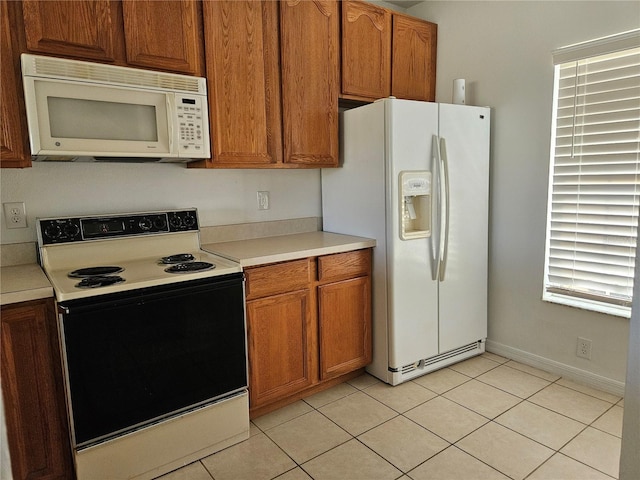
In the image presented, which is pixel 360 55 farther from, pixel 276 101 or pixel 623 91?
pixel 623 91

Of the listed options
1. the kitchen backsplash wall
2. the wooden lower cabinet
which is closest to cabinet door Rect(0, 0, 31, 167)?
the kitchen backsplash wall

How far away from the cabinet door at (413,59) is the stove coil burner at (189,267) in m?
1.79

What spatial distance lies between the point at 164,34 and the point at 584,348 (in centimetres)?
289

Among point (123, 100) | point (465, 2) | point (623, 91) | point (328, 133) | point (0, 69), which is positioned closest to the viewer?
point (0, 69)

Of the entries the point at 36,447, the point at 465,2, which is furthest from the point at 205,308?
the point at 465,2

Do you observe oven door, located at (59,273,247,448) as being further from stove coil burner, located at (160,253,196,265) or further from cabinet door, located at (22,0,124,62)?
cabinet door, located at (22,0,124,62)

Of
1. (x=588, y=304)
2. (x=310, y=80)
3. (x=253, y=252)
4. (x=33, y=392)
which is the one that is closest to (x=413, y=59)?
(x=310, y=80)

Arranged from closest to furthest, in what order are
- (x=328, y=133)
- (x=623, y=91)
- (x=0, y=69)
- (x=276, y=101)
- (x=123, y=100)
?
(x=0, y=69), (x=123, y=100), (x=623, y=91), (x=276, y=101), (x=328, y=133)

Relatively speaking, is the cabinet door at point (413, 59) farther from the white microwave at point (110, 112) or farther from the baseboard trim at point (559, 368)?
the baseboard trim at point (559, 368)

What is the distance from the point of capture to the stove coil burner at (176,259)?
2161 millimetres

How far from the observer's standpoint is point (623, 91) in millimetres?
2271

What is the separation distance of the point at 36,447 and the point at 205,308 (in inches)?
32.8

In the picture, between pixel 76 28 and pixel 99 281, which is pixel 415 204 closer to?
pixel 99 281

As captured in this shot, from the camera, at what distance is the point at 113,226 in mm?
2201
